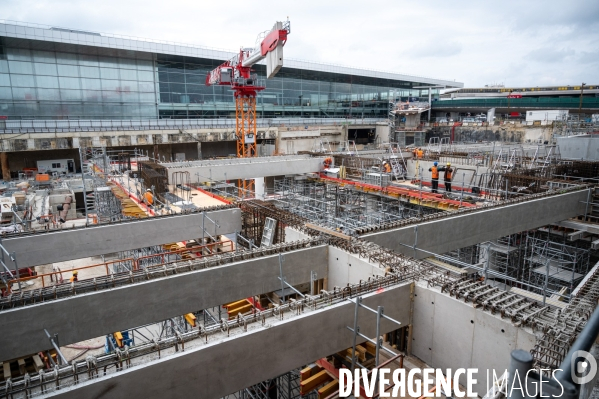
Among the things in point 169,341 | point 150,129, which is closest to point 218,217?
point 169,341

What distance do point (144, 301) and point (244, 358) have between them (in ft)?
10.7

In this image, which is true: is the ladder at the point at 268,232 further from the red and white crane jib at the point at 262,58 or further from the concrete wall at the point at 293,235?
the red and white crane jib at the point at 262,58

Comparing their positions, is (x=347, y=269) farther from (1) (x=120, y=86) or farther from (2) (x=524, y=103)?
(2) (x=524, y=103)

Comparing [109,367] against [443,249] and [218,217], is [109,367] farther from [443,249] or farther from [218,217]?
[443,249]

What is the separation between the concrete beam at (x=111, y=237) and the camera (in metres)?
11.2

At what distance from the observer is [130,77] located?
3944 centimetres

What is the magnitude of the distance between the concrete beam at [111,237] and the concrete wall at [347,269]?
503 centimetres

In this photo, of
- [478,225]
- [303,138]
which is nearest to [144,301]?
[478,225]

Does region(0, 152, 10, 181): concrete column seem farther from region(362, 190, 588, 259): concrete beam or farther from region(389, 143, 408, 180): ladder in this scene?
region(362, 190, 588, 259): concrete beam

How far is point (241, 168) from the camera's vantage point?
920 inches

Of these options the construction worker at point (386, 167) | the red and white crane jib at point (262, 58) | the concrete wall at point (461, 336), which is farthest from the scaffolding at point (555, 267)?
the red and white crane jib at point (262, 58)

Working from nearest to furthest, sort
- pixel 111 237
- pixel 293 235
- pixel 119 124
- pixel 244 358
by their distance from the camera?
pixel 244 358, pixel 293 235, pixel 111 237, pixel 119 124

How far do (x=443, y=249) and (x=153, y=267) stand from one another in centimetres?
893

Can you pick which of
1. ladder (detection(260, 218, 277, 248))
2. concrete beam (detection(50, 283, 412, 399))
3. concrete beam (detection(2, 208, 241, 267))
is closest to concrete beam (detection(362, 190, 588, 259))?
ladder (detection(260, 218, 277, 248))
